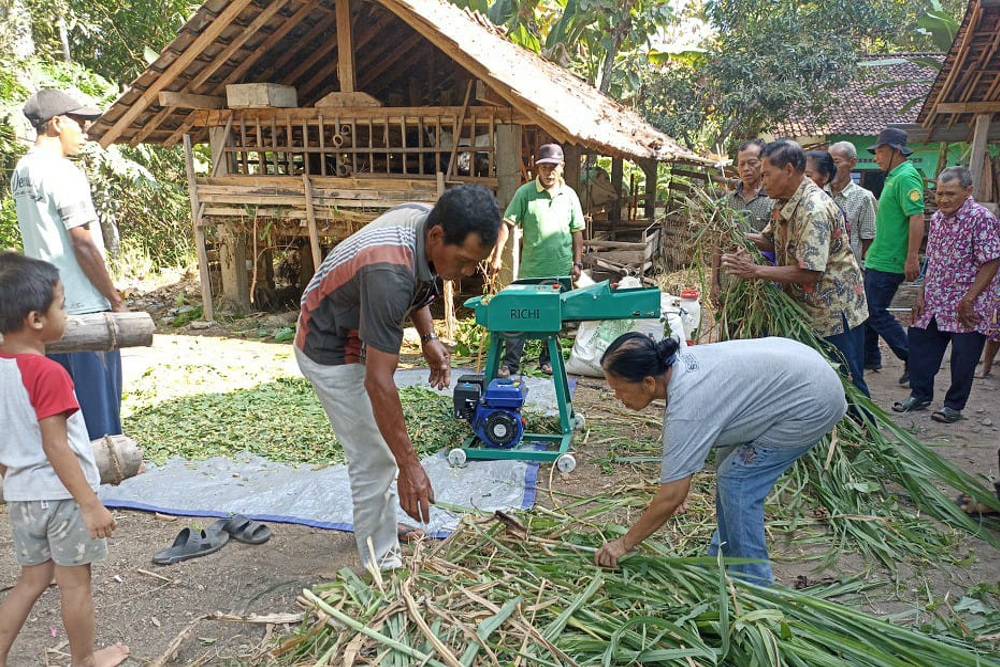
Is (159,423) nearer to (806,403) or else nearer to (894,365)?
(806,403)

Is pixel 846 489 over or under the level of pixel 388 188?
under

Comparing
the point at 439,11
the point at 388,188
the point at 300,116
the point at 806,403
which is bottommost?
the point at 806,403

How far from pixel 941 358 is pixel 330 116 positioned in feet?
21.7

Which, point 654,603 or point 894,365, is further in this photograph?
point 894,365

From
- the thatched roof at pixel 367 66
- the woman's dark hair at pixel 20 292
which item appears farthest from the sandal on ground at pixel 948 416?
the woman's dark hair at pixel 20 292

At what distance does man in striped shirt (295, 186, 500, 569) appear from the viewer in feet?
7.55

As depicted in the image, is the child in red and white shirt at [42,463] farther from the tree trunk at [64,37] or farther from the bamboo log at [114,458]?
the tree trunk at [64,37]

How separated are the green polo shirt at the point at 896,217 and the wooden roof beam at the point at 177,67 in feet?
20.9

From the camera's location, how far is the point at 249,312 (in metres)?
9.48

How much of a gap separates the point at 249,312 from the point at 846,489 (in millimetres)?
7932

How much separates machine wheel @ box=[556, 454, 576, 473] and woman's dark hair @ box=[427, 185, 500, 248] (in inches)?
84.7

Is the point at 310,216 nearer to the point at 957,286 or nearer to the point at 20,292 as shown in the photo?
the point at 20,292

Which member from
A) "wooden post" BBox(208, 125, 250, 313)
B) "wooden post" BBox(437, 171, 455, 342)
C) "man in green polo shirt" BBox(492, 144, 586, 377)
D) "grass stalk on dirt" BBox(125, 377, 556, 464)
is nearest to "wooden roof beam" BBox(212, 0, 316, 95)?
"wooden post" BBox(208, 125, 250, 313)

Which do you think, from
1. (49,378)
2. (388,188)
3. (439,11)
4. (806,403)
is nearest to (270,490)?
(49,378)
